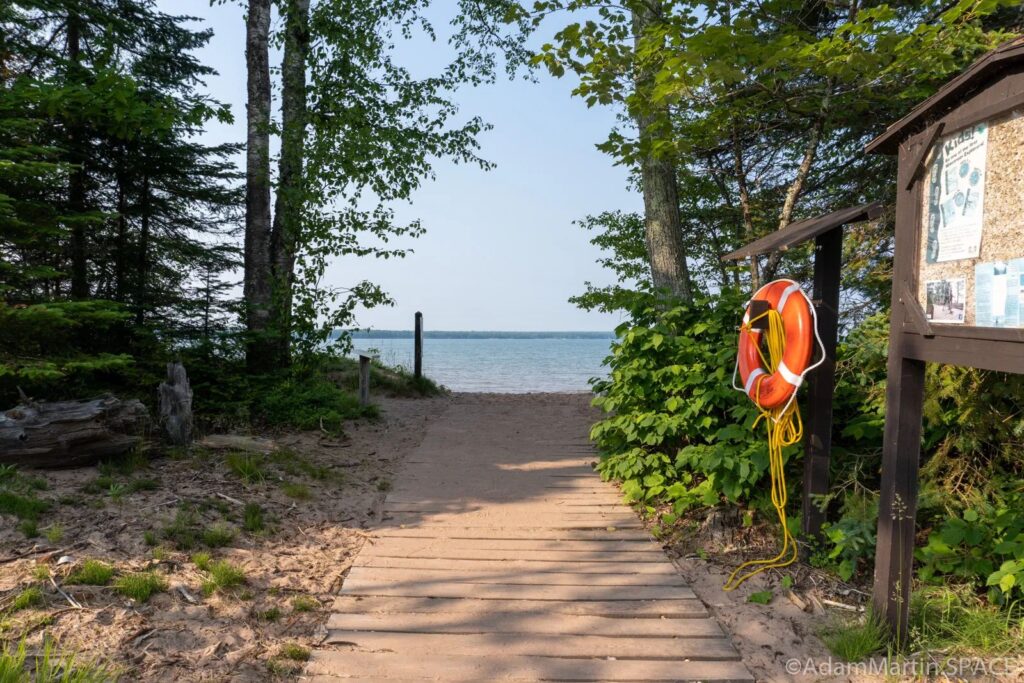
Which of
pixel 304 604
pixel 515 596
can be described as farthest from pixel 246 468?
pixel 515 596

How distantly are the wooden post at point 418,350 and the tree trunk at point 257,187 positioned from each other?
4.79 meters

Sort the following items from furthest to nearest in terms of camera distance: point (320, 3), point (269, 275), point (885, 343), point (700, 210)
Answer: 1. point (700, 210)
2. point (320, 3)
3. point (269, 275)
4. point (885, 343)

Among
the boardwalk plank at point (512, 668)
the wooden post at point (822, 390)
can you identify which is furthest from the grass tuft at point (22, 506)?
the wooden post at point (822, 390)

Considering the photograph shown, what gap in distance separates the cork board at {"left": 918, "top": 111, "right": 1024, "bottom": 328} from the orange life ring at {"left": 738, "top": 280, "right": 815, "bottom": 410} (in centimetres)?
72

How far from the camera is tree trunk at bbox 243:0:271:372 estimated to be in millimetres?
8211

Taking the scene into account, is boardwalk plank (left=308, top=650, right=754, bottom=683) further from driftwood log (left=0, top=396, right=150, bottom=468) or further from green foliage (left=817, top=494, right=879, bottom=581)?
driftwood log (left=0, top=396, right=150, bottom=468)

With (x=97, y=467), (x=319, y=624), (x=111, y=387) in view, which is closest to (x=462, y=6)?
(x=111, y=387)

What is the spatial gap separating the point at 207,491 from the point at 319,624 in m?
2.08

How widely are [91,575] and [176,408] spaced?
277cm

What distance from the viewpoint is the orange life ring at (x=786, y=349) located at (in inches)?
154

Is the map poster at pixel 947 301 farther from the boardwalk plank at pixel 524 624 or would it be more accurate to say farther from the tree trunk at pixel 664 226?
the tree trunk at pixel 664 226

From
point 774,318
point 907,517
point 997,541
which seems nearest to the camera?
point 907,517

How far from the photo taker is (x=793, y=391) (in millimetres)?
3943

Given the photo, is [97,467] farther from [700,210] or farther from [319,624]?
[700,210]
